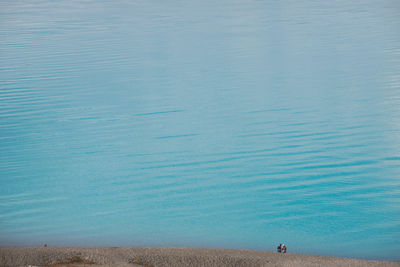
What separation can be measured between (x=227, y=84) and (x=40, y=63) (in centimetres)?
522

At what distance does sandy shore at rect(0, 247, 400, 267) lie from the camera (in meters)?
3.82

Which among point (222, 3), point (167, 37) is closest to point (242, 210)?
point (167, 37)

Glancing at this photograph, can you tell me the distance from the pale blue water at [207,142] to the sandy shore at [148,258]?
28.9 inches

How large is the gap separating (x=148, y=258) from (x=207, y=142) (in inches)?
144

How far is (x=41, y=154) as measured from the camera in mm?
7293

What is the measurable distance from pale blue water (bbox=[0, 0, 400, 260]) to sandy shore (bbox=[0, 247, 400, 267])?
0.73 m

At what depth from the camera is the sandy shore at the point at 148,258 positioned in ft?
12.5

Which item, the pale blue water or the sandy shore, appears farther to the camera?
the pale blue water

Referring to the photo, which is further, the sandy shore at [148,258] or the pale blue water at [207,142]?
the pale blue water at [207,142]

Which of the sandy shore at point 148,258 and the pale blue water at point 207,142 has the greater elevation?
the pale blue water at point 207,142

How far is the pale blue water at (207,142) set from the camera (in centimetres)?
516

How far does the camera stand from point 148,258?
3947 mm

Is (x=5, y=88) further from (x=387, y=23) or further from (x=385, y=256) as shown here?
(x=387, y=23)

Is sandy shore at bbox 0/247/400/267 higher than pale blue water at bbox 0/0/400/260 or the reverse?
the reverse
